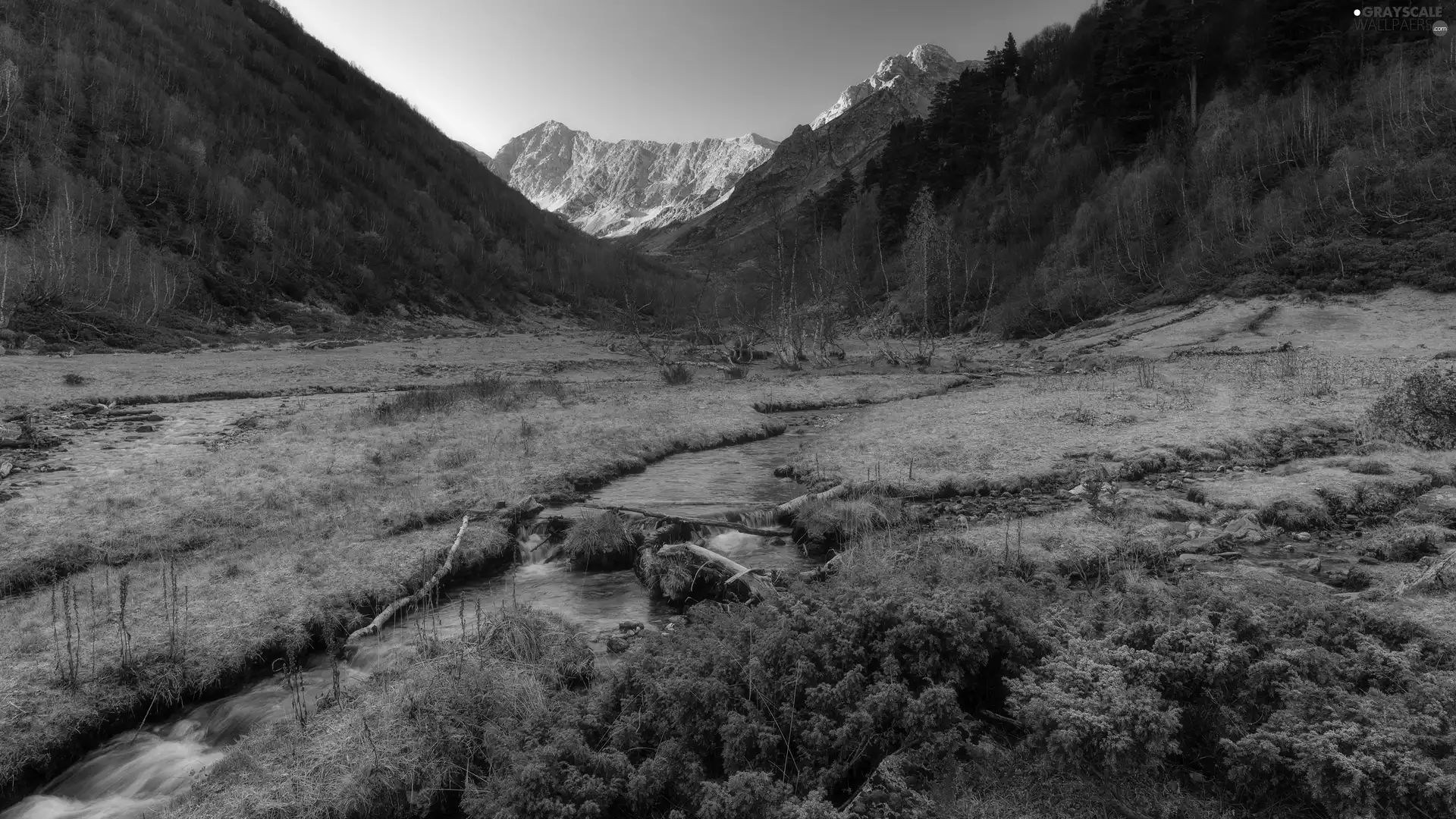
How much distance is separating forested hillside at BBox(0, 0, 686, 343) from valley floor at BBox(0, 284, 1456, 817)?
3033 centimetres

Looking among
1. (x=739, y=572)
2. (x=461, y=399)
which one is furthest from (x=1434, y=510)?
(x=461, y=399)

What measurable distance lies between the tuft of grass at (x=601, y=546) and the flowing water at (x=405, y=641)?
231 millimetres

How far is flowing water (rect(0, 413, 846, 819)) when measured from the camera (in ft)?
21.5

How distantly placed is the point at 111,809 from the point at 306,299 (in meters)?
82.1

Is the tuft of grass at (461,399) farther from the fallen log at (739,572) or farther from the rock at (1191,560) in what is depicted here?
the rock at (1191,560)

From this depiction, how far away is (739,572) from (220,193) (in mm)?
95921

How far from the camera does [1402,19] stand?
152 ft

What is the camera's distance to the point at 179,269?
61406 millimetres

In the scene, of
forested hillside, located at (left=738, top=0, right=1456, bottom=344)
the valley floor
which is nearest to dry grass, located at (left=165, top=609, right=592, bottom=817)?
the valley floor


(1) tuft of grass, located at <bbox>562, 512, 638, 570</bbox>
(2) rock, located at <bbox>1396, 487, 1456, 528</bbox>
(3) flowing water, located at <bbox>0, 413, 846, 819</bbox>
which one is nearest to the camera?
(3) flowing water, located at <bbox>0, 413, 846, 819</bbox>

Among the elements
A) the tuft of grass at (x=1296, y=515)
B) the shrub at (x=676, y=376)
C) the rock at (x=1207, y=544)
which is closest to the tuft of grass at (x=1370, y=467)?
the tuft of grass at (x=1296, y=515)

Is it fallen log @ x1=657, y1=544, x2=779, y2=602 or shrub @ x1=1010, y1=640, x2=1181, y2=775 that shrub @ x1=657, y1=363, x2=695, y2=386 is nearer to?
fallen log @ x1=657, y1=544, x2=779, y2=602

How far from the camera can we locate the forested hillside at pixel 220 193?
→ 53219 mm

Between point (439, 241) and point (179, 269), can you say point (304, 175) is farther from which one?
point (179, 269)
